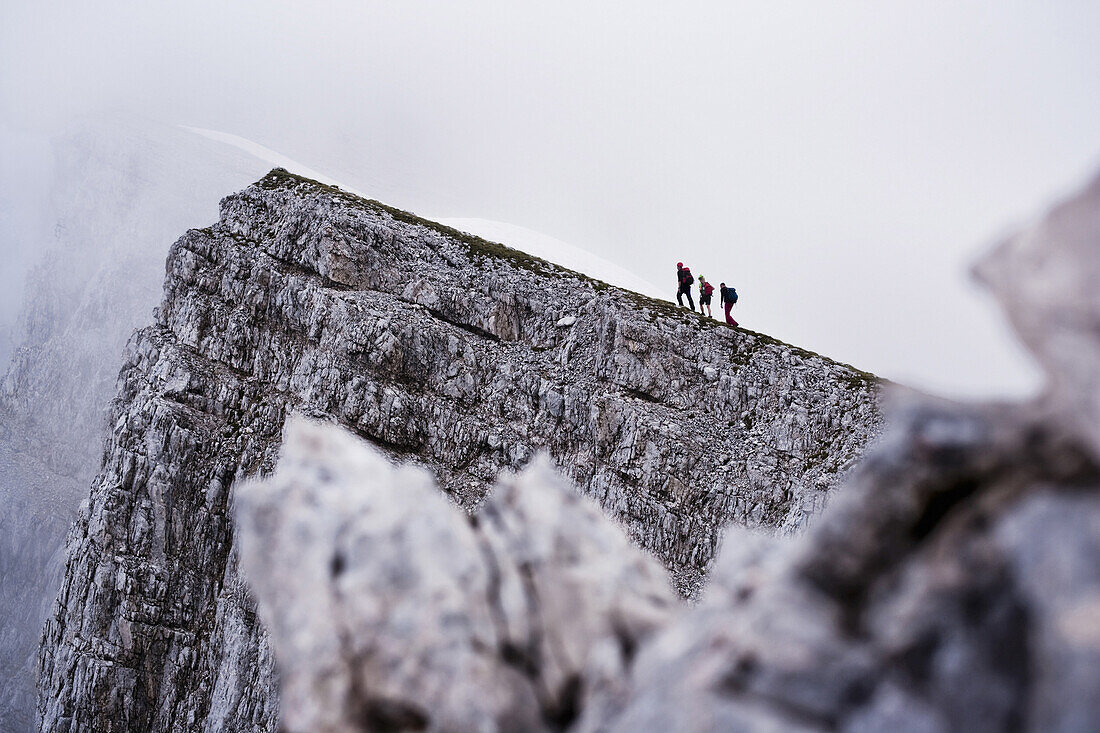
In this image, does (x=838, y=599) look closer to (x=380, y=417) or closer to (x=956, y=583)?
(x=956, y=583)

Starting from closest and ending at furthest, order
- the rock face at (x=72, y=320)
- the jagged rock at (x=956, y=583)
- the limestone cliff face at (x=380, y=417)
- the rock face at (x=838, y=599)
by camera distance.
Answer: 1. the jagged rock at (x=956, y=583)
2. the rock face at (x=838, y=599)
3. the limestone cliff face at (x=380, y=417)
4. the rock face at (x=72, y=320)

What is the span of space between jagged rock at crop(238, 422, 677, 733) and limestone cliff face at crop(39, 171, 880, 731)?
100ft

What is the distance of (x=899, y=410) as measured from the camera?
7551 mm

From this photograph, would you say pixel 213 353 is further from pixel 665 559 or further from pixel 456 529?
pixel 456 529

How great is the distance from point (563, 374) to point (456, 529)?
3441cm

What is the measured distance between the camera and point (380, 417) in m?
43.1

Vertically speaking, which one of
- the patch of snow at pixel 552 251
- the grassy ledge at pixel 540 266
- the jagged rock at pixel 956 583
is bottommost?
the jagged rock at pixel 956 583

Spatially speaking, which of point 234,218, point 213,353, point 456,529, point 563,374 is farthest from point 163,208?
point 456,529

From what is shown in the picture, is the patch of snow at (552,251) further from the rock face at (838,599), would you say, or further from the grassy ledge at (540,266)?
the rock face at (838,599)

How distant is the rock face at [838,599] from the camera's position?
606 cm

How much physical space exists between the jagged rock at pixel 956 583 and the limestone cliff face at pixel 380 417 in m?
33.8

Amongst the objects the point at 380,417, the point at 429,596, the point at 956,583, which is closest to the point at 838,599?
the point at 956,583

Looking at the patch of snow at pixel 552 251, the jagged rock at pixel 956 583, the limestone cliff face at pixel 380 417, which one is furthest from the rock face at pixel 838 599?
the patch of snow at pixel 552 251

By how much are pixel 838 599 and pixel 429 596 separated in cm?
552
